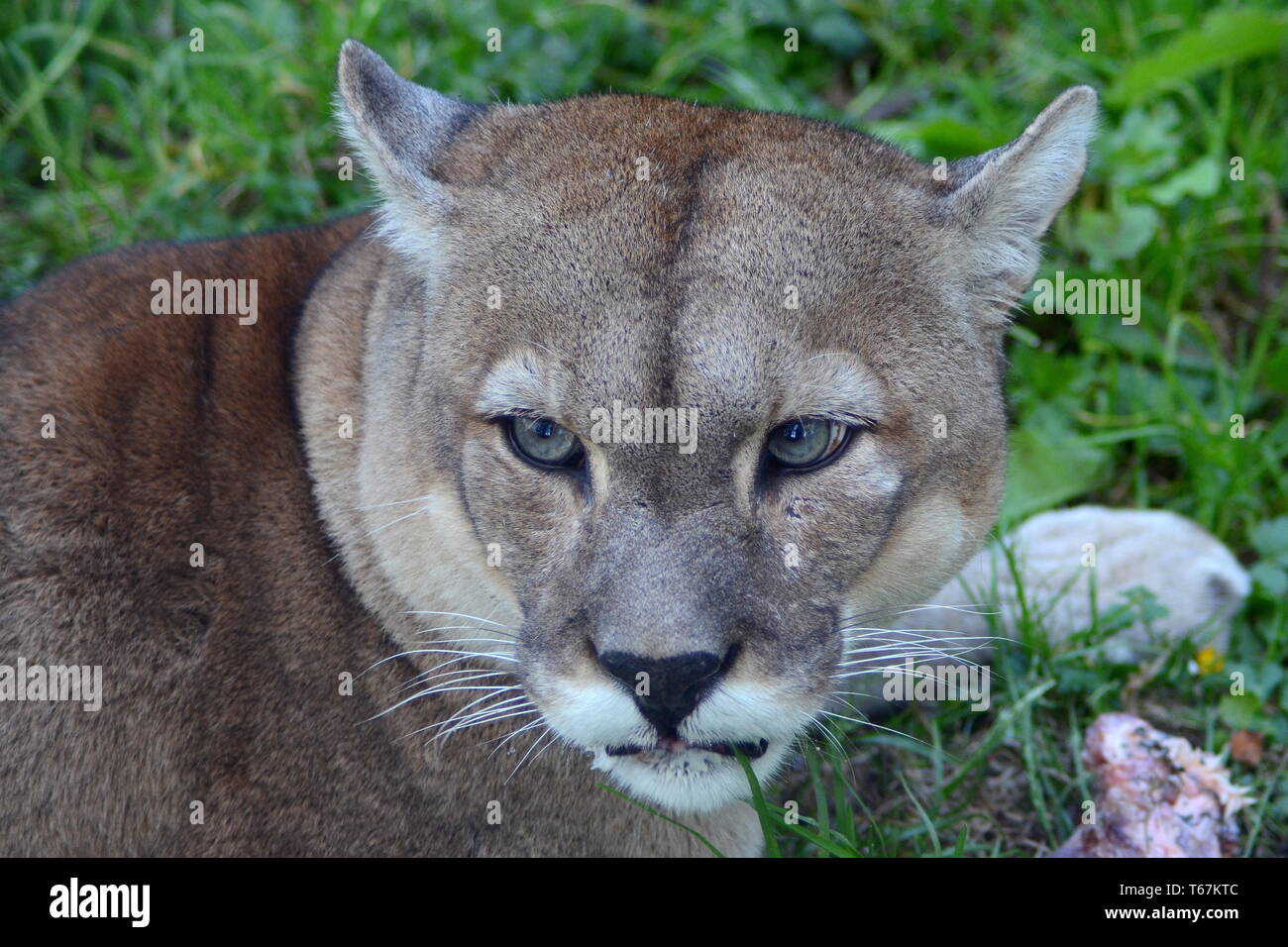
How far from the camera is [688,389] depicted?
3.47m

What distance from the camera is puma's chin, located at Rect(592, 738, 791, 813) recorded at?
3.59 metres

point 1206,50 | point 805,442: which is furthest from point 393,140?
point 1206,50

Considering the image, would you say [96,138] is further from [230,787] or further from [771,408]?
[771,408]

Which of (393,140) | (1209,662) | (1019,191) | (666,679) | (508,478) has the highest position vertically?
(393,140)

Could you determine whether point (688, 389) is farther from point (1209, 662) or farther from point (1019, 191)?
point (1209, 662)

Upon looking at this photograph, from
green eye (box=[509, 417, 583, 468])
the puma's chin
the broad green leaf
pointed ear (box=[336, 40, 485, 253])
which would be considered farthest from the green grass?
green eye (box=[509, 417, 583, 468])

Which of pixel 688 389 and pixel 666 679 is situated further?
pixel 688 389


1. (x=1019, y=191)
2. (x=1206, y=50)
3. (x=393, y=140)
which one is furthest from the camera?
(x=1206, y=50)

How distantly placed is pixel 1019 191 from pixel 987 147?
94.7 inches

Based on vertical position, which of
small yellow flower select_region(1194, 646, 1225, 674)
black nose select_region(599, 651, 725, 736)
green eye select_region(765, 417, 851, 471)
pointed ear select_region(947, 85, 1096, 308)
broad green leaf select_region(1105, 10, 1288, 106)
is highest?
broad green leaf select_region(1105, 10, 1288, 106)

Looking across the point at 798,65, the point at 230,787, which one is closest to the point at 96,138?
the point at 798,65

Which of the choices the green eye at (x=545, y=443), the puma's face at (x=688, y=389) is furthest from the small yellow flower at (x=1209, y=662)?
the green eye at (x=545, y=443)

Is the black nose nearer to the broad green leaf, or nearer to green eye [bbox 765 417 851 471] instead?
green eye [bbox 765 417 851 471]

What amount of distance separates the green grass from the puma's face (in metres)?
1.28
